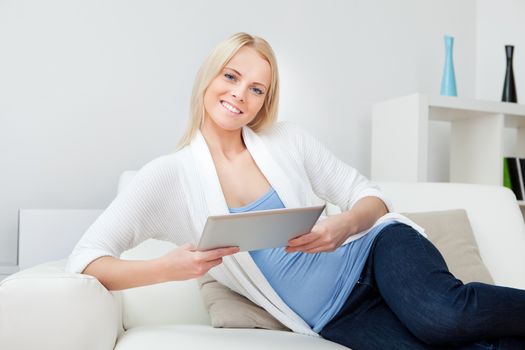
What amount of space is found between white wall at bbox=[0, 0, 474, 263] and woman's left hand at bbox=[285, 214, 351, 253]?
131 cm

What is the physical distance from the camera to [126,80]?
2512mm

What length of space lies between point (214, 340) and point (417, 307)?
453 millimetres

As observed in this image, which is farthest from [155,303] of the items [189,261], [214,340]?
[189,261]

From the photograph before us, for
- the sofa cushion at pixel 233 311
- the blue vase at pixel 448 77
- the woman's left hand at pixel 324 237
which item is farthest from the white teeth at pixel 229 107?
the blue vase at pixel 448 77

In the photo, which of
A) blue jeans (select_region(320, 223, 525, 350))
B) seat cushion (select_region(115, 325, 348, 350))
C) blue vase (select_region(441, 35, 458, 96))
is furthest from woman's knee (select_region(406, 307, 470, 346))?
blue vase (select_region(441, 35, 458, 96))

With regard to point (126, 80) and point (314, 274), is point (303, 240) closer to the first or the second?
point (314, 274)

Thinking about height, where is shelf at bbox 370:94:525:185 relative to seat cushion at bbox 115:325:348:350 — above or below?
above

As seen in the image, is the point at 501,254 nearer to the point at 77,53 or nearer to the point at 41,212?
the point at 41,212

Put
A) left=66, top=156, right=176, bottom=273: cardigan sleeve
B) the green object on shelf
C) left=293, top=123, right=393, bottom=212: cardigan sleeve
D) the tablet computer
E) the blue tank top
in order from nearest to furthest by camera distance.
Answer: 1. the tablet computer
2. left=66, top=156, right=176, bottom=273: cardigan sleeve
3. the blue tank top
4. left=293, top=123, right=393, bottom=212: cardigan sleeve
5. the green object on shelf

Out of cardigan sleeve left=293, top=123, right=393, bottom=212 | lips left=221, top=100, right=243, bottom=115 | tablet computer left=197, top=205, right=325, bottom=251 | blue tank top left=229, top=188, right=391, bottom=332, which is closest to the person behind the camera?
tablet computer left=197, top=205, right=325, bottom=251

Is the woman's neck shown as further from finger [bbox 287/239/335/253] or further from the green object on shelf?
the green object on shelf

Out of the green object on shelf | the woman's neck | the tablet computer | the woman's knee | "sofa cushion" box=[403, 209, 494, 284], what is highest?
the woman's neck

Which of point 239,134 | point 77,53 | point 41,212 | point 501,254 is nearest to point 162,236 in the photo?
point 239,134

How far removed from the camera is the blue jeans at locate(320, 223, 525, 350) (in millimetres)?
1169
